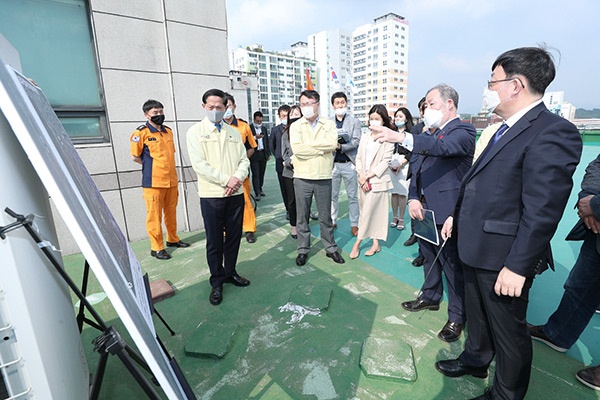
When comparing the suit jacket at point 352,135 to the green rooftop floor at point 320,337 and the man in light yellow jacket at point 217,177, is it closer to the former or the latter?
the green rooftop floor at point 320,337

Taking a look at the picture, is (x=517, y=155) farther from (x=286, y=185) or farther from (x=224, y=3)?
(x=224, y=3)

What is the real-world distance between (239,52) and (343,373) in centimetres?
8154

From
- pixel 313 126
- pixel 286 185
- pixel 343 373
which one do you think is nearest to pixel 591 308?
pixel 343 373

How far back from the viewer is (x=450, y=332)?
2.46 meters

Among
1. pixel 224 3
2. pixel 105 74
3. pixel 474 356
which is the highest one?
pixel 224 3

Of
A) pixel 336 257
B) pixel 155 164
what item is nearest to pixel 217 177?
pixel 155 164

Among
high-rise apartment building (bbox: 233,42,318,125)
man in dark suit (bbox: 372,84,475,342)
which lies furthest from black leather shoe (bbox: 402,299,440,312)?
high-rise apartment building (bbox: 233,42,318,125)

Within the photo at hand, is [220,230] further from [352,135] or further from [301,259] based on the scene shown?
[352,135]

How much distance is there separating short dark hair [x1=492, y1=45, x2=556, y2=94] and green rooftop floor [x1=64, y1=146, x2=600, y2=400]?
73.0 inches

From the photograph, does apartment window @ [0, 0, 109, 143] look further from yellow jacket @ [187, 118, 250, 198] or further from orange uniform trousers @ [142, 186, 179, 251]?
yellow jacket @ [187, 118, 250, 198]

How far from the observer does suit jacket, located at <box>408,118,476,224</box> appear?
215 centimetres

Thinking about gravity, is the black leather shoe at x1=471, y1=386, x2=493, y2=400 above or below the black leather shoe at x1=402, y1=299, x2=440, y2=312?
above

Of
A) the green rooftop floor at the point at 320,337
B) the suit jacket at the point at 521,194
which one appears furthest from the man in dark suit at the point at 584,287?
the suit jacket at the point at 521,194

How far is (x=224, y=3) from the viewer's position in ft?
16.2
